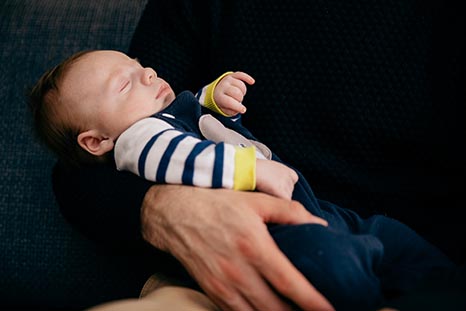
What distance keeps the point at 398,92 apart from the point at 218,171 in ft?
1.27

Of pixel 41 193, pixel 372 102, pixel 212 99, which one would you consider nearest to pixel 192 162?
pixel 212 99

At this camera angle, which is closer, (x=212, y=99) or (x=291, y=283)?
(x=291, y=283)

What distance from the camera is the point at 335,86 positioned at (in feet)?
3.40

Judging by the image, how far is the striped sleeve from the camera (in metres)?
0.84

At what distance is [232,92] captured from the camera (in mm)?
1000

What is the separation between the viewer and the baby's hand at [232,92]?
1003 mm

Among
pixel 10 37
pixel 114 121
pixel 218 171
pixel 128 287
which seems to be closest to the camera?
pixel 218 171

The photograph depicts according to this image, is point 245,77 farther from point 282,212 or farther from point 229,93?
point 282,212

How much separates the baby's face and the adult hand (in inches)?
7.4

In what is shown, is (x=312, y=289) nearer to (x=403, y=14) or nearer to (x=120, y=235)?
(x=120, y=235)

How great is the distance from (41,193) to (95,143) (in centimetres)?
30

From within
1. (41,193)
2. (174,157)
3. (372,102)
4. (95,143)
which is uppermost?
(372,102)

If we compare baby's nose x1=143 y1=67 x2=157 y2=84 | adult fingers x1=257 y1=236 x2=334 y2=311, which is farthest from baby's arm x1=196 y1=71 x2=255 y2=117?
adult fingers x1=257 y1=236 x2=334 y2=311

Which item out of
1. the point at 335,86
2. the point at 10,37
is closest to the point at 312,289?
the point at 335,86
